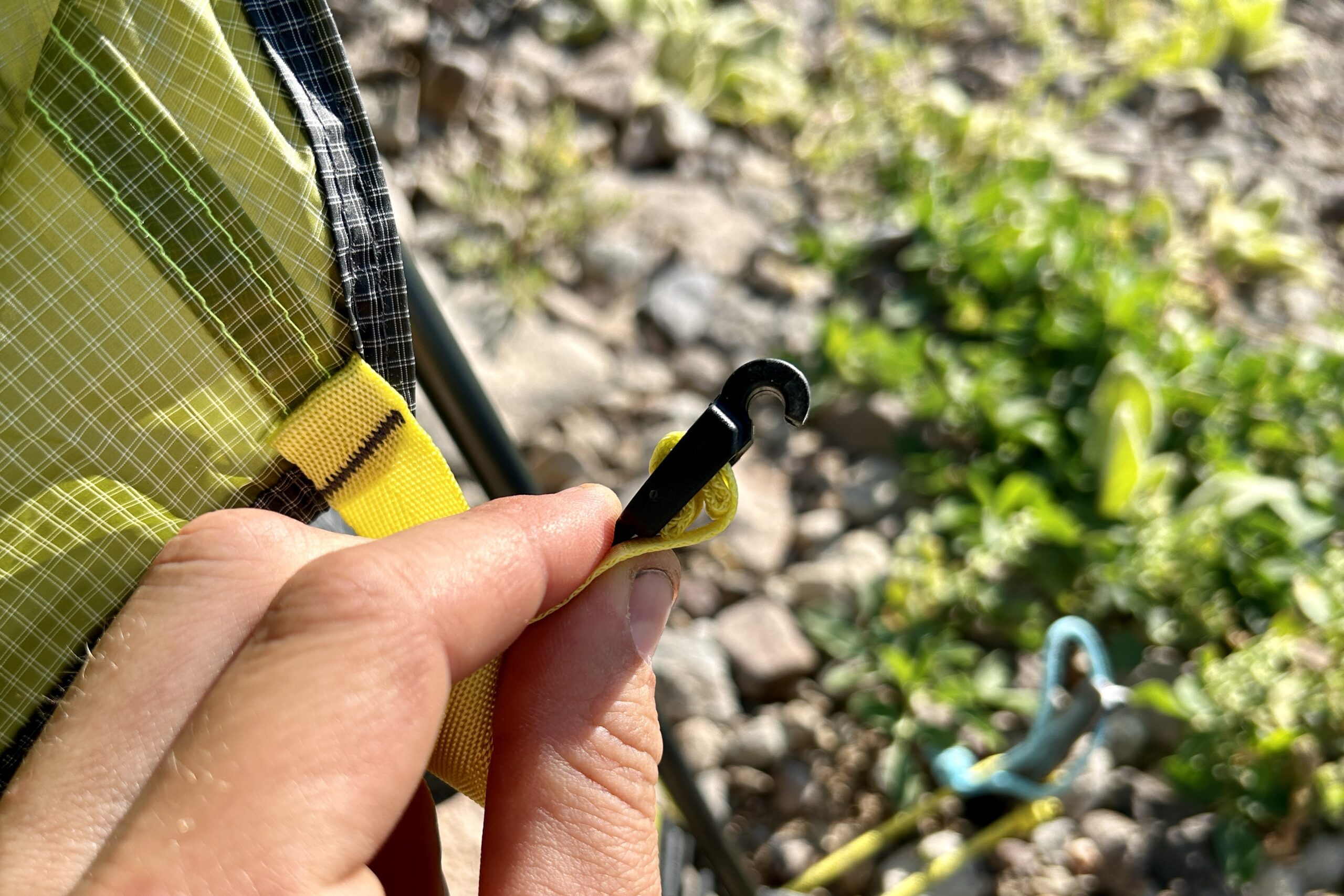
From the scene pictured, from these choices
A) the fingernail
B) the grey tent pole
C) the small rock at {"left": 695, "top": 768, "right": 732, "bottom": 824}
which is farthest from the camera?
the small rock at {"left": 695, "top": 768, "right": 732, "bottom": 824}

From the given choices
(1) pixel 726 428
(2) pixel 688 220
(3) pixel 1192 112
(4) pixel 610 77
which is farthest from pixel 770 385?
(3) pixel 1192 112

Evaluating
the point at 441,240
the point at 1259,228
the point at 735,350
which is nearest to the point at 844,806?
the point at 735,350

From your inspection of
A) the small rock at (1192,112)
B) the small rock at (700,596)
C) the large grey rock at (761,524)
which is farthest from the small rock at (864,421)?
the small rock at (1192,112)

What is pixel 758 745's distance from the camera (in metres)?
1.88

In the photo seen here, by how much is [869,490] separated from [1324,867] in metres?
1.06

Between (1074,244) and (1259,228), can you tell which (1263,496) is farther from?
(1259,228)

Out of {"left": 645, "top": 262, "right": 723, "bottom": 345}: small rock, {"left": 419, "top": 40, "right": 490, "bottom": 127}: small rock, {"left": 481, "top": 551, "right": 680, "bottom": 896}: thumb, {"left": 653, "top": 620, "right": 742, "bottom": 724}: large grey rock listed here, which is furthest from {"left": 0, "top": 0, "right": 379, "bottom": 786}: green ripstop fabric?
{"left": 419, "top": 40, "right": 490, "bottom": 127}: small rock

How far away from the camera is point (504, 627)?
706 millimetres

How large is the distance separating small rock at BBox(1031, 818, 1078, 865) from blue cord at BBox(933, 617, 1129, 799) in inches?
2.5

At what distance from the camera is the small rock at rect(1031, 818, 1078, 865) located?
1.75 m

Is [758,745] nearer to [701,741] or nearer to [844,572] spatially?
[701,741]

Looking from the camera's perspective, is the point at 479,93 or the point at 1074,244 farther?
the point at 479,93

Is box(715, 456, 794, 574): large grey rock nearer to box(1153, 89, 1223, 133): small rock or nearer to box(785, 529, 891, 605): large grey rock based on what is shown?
box(785, 529, 891, 605): large grey rock

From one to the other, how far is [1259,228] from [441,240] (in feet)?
7.22
